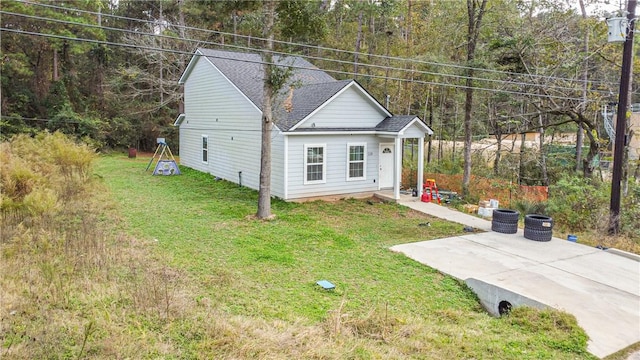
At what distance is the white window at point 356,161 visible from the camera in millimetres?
14320

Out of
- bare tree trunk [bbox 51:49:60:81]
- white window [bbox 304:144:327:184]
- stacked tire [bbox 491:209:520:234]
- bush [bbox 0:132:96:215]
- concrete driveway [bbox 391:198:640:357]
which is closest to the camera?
concrete driveway [bbox 391:198:640:357]

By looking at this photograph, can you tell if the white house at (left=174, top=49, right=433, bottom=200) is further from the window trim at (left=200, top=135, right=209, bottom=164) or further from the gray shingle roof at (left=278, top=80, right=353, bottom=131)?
the window trim at (left=200, top=135, right=209, bottom=164)

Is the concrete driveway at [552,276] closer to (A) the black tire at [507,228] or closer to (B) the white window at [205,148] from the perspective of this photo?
(A) the black tire at [507,228]

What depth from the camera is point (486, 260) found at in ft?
26.6

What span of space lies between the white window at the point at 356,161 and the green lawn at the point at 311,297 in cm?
283

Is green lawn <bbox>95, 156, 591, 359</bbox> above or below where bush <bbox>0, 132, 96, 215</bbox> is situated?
below

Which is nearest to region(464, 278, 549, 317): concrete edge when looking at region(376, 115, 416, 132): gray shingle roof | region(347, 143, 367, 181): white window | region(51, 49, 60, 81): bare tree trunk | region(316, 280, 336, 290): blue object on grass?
region(316, 280, 336, 290): blue object on grass

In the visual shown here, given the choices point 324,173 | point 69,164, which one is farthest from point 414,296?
point 69,164

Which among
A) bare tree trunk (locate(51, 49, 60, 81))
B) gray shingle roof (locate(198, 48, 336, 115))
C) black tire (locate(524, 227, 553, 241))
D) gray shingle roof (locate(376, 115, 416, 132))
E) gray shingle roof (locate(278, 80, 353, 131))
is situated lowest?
black tire (locate(524, 227, 553, 241))

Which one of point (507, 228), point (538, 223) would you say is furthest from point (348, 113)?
point (538, 223)

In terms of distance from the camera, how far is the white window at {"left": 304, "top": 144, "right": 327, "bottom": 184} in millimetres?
13443

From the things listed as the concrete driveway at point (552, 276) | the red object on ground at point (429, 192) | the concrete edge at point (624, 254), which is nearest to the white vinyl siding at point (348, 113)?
the red object on ground at point (429, 192)

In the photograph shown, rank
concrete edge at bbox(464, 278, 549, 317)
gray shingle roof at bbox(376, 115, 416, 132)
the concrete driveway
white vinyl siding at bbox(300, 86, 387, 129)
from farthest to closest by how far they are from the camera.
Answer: gray shingle roof at bbox(376, 115, 416, 132)
white vinyl siding at bbox(300, 86, 387, 129)
concrete edge at bbox(464, 278, 549, 317)
the concrete driveway

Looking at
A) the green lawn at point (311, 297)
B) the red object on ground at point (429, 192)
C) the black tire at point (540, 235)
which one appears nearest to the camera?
the green lawn at point (311, 297)
